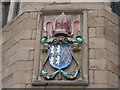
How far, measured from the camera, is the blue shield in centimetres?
611

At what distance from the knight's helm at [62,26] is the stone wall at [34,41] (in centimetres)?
36

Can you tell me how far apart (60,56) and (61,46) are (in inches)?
8.4

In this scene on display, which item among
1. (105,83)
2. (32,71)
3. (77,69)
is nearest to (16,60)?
(32,71)

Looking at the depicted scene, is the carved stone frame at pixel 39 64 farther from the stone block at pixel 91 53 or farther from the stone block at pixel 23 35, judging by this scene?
the stone block at pixel 23 35

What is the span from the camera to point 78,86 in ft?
19.3

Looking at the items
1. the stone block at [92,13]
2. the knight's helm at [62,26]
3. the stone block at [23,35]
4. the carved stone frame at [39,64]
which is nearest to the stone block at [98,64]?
the carved stone frame at [39,64]

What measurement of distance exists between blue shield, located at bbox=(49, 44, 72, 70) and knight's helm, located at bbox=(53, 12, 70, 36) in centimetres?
25

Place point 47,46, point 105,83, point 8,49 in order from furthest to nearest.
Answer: point 8,49, point 47,46, point 105,83

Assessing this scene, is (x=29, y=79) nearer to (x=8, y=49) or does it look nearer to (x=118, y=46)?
(x=8, y=49)

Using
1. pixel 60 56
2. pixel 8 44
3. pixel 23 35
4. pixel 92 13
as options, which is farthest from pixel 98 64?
pixel 8 44

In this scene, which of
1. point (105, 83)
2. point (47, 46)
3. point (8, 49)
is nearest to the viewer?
point (105, 83)

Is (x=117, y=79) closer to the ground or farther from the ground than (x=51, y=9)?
closer to the ground

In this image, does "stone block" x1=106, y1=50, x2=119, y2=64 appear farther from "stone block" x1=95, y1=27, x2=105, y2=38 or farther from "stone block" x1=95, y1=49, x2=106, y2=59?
"stone block" x1=95, y1=27, x2=105, y2=38

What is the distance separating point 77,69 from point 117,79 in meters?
0.72
